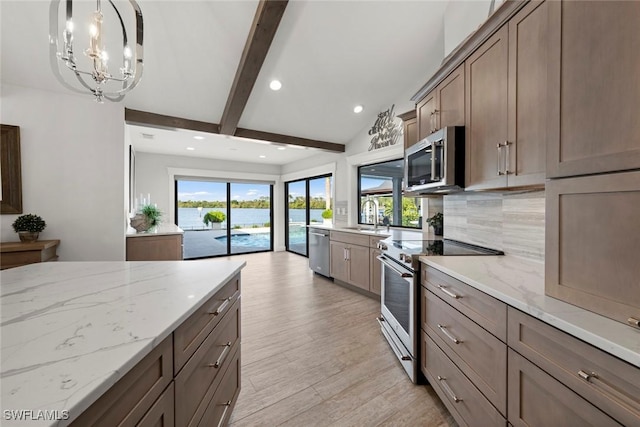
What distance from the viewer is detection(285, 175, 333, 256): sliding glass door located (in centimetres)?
607

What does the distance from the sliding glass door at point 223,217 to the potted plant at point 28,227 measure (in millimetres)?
3324

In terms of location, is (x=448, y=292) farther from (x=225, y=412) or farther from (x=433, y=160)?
(x=225, y=412)

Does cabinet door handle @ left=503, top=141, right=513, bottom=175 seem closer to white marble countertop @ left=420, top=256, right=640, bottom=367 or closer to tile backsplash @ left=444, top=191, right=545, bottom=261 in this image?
tile backsplash @ left=444, top=191, right=545, bottom=261

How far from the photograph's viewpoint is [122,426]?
0.64 metres

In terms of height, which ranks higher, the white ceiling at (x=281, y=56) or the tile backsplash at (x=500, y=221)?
the white ceiling at (x=281, y=56)

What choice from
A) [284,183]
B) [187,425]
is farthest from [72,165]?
[284,183]

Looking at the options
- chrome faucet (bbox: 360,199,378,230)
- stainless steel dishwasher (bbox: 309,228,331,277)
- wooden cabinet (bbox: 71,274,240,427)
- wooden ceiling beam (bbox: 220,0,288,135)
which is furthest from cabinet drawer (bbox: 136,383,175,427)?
stainless steel dishwasher (bbox: 309,228,331,277)

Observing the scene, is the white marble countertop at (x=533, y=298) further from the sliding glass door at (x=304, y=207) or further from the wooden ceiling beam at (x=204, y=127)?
the sliding glass door at (x=304, y=207)

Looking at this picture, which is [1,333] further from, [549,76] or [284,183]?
[284,183]

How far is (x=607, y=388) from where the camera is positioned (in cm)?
75

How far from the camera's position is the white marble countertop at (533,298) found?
739mm

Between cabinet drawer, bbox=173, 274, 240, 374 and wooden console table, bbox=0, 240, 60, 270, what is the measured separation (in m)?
2.52

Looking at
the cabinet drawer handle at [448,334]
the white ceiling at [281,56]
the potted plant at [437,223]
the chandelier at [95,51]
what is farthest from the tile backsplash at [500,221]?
the chandelier at [95,51]

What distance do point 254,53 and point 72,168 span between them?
8.11ft
